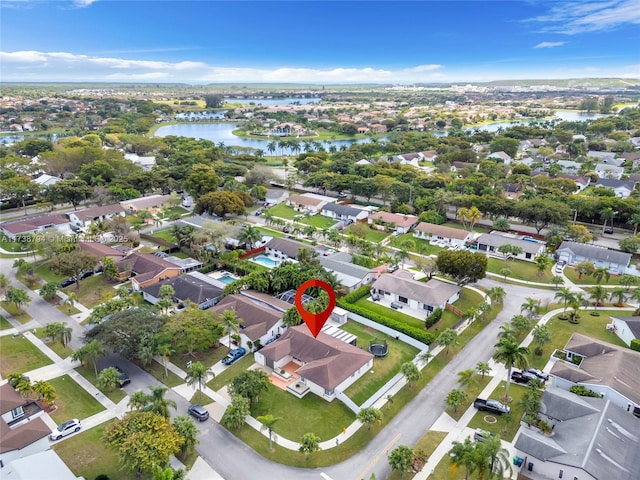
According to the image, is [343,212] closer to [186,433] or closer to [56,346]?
[56,346]

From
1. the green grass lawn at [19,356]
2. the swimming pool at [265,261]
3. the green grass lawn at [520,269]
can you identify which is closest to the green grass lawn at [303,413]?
the green grass lawn at [19,356]

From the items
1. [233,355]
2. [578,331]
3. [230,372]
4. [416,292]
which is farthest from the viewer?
[416,292]

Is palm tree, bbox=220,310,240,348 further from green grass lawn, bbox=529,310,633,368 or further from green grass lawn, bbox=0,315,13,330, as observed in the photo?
green grass lawn, bbox=529,310,633,368

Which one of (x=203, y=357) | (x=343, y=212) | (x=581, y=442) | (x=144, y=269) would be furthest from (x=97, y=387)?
(x=343, y=212)

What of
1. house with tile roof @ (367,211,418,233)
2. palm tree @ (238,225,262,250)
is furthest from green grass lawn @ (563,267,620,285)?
palm tree @ (238,225,262,250)

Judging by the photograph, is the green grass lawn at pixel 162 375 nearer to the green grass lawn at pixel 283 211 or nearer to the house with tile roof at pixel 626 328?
the house with tile roof at pixel 626 328

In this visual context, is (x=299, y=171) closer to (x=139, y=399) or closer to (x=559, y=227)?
(x=559, y=227)
